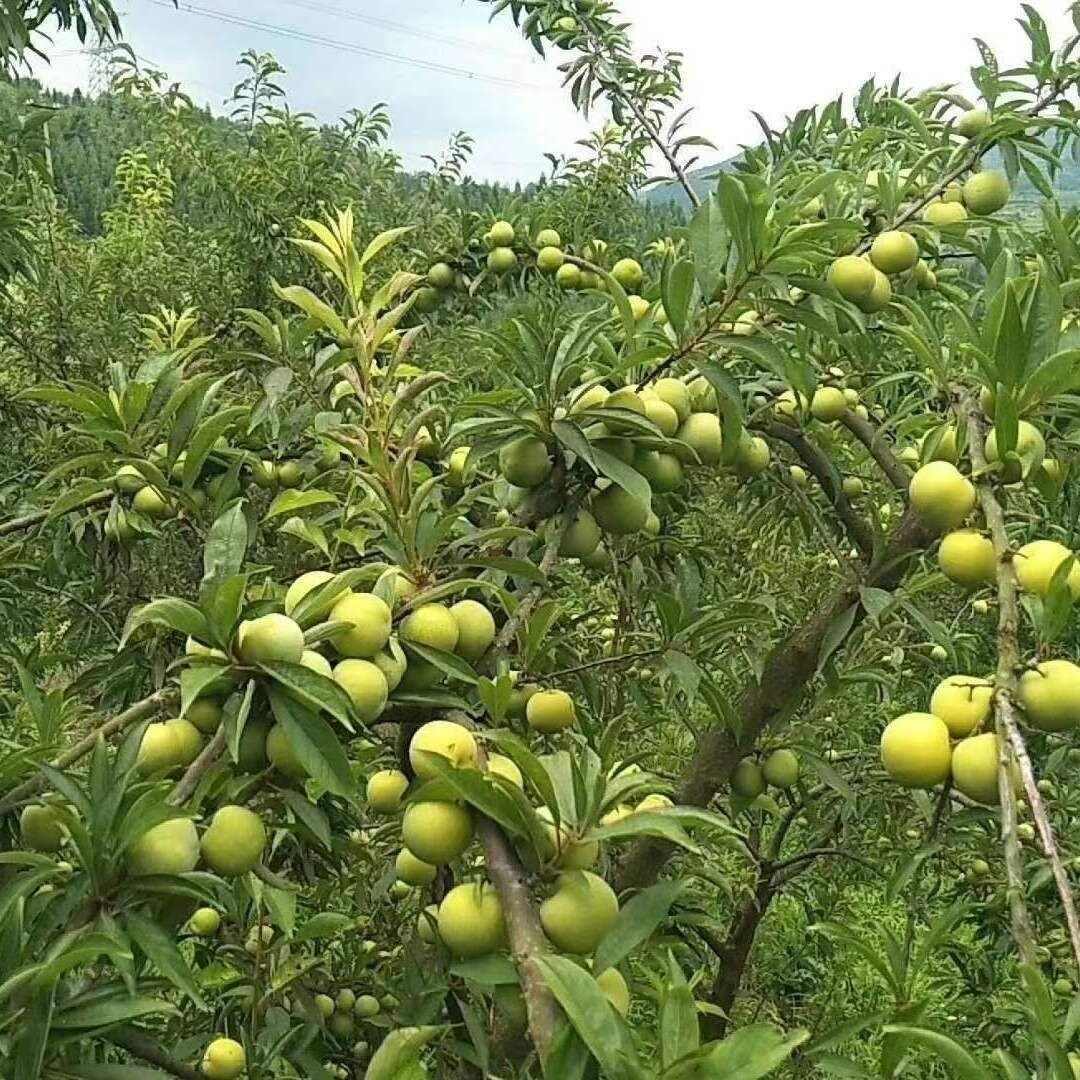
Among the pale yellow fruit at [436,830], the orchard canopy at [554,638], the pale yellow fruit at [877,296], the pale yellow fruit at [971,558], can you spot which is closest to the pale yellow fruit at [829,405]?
the orchard canopy at [554,638]

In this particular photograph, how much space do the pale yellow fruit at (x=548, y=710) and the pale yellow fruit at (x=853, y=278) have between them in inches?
22.2

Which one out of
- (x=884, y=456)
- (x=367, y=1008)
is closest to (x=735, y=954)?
(x=367, y=1008)

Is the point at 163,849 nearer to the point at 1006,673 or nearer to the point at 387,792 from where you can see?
the point at 387,792

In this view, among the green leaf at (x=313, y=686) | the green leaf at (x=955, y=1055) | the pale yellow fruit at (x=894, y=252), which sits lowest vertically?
the green leaf at (x=955, y=1055)

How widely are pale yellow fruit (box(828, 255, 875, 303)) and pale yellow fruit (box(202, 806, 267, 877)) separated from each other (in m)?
0.86

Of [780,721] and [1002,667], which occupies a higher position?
[1002,667]

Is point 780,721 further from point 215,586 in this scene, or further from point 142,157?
point 142,157

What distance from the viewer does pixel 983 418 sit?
0.99 meters

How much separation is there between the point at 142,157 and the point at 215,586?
17.6 ft

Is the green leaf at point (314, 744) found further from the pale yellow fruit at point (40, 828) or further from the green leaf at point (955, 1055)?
the green leaf at point (955, 1055)

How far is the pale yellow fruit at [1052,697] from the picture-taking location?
80cm

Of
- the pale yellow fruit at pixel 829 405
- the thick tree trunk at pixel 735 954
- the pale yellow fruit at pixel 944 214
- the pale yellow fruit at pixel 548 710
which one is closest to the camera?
the pale yellow fruit at pixel 548 710

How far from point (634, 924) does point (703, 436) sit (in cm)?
57

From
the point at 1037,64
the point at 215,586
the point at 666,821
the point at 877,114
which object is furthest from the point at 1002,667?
the point at 877,114
